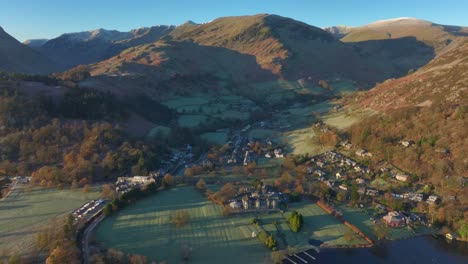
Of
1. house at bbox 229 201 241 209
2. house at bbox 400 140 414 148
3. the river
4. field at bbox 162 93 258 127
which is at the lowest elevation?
the river

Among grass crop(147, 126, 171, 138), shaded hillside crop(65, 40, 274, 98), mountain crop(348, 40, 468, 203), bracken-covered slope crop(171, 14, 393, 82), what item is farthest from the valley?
bracken-covered slope crop(171, 14, 393, 82)

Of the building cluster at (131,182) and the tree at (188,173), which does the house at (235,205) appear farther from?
the tree at (188,173)

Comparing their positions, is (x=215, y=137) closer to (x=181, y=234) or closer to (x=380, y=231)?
(x=181, y=234)

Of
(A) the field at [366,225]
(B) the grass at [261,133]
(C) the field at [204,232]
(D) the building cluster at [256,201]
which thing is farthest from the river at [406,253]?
(B) the grass at [261,133]

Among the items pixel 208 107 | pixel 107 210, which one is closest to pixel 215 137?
pixel 208 107

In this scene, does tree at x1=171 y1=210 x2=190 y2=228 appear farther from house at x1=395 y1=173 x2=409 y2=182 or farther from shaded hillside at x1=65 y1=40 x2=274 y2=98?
shaded hillside at x1=65 y1=40 x2=274 y2=98
